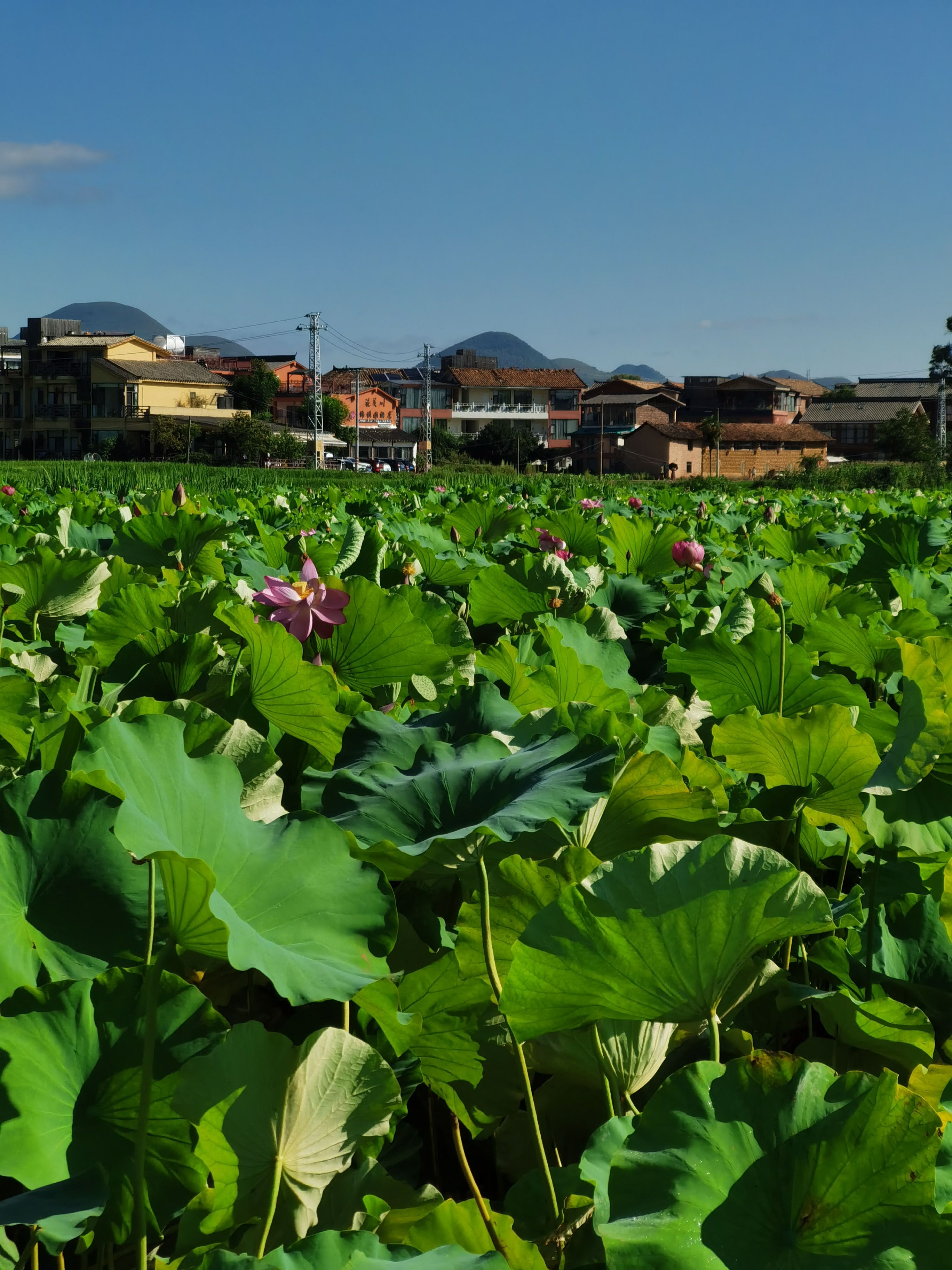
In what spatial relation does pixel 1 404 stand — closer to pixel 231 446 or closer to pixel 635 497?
pixel 231 446

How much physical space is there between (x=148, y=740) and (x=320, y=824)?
153 mm

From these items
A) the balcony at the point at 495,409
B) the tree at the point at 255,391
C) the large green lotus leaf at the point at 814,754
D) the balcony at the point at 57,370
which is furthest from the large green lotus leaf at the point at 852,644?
the balcony at the point at 495,409

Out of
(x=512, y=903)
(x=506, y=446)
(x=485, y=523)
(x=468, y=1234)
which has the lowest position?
(x=468, y=1234)

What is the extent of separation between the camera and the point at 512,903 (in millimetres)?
685

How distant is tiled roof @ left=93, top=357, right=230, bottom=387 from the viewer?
191ft

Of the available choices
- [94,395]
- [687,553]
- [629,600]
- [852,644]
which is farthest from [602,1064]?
[94,395]

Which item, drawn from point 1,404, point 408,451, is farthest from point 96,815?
point 408,451

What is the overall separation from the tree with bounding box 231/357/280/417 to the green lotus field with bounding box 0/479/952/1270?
2671 inches

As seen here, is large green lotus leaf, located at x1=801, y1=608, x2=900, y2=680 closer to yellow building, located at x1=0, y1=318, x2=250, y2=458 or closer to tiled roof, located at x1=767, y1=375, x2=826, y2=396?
yellow building, located at x1=0, y1=318, x2=250, y2=458

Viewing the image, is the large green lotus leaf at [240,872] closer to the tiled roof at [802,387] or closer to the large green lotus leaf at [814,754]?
the large green lotus leaf at [814,754]

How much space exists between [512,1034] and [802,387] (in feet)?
268

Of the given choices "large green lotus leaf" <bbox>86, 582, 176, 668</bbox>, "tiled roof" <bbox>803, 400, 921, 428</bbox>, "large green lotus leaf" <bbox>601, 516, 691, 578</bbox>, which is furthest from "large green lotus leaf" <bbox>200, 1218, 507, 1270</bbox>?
"tiled roof" <bbox>803, 400, 921, 428</bbox>

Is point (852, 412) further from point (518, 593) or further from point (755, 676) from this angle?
point (755, 676)

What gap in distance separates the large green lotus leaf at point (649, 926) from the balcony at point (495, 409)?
79030mm
